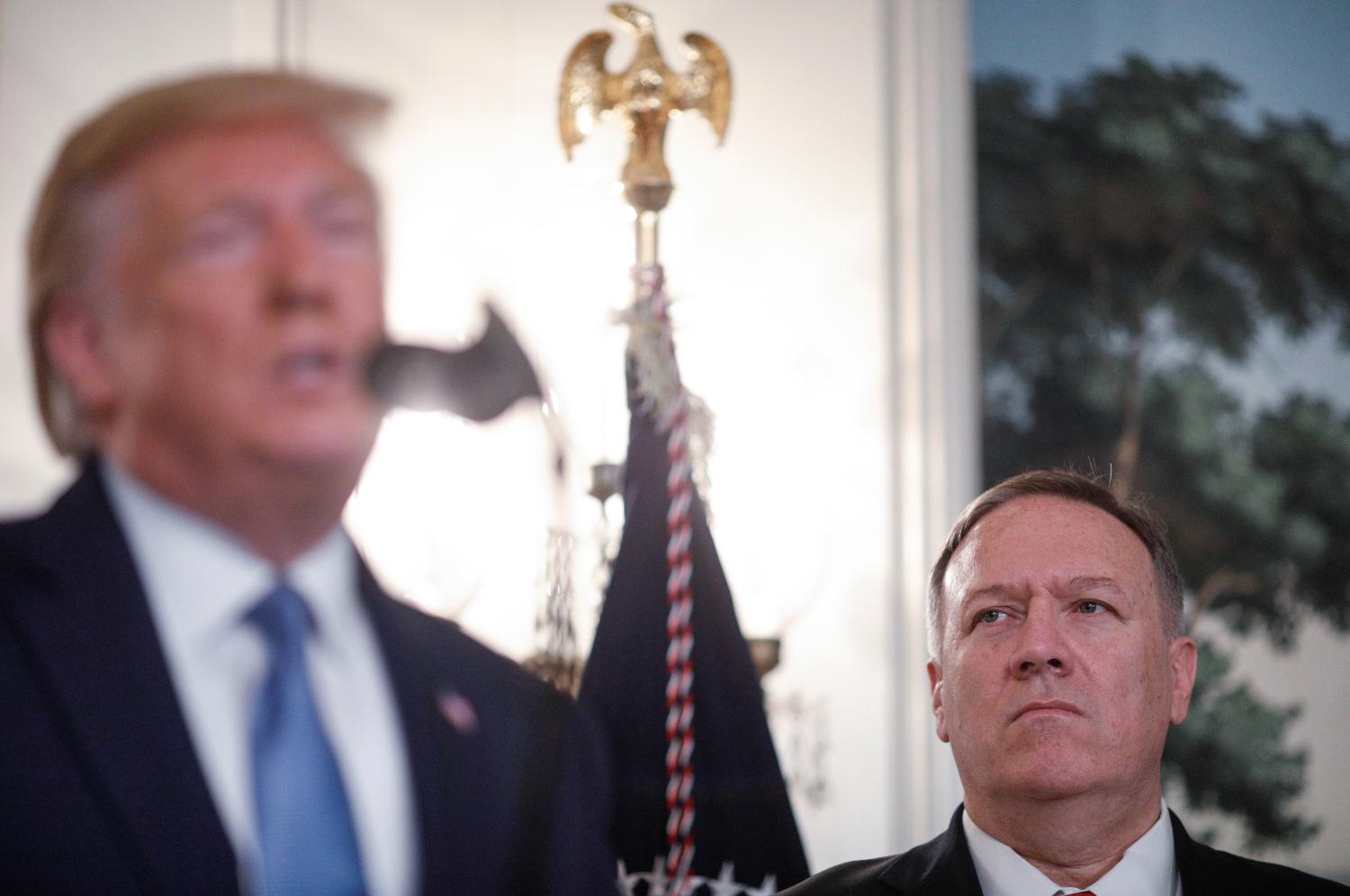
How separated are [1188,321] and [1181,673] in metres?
1.26

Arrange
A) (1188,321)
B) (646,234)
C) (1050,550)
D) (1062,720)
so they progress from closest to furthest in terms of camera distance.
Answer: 1. (646,234)
2. (1062,720)
3. (1050,550)
4. (1188,321)

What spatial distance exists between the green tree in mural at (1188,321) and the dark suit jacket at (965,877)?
114cm

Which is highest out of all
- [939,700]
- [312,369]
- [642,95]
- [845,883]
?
[642,95]

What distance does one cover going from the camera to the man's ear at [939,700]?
186cm

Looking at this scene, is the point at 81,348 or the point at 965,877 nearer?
the point at 81,348

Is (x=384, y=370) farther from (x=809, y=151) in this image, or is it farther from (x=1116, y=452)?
(x=1116, y=452)

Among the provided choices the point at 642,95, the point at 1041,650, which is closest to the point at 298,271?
the point at 642,95

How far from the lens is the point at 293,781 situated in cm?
103

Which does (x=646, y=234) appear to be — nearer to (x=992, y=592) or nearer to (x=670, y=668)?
(x=670, y=668)

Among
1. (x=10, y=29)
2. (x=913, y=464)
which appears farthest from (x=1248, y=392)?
(x=10, y=29)

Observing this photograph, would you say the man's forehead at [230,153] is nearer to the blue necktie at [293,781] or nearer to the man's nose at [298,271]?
the man's nose at [298,271]

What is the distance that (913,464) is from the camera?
293cm

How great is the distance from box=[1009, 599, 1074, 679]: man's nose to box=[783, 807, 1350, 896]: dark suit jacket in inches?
8.8

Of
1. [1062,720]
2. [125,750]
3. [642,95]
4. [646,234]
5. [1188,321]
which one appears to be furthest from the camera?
[1188,321]
